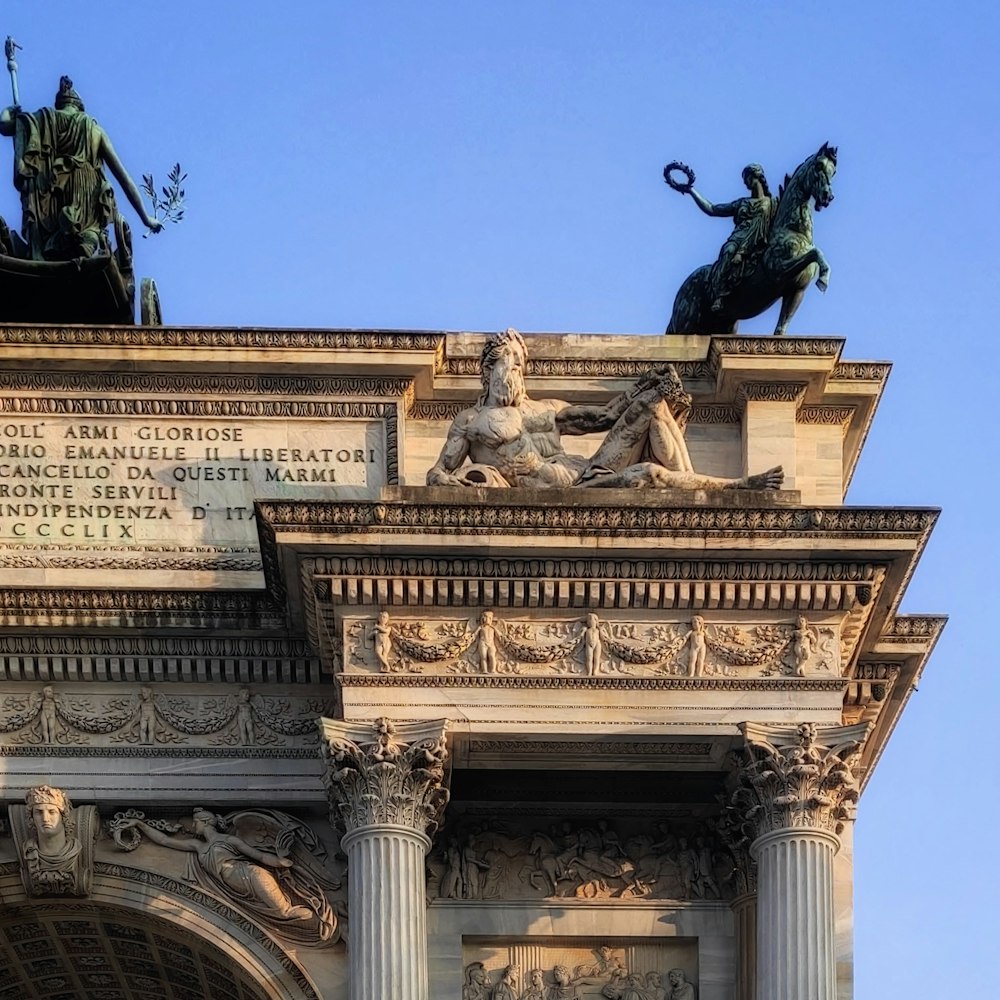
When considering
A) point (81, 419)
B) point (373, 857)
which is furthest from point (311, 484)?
point (373, 857)

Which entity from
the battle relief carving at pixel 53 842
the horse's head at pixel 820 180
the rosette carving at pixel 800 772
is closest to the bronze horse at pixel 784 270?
the horse's head at pixel 820 180

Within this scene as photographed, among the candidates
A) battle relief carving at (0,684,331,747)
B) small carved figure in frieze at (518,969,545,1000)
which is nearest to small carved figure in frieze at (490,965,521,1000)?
small carved figure in frieze at (518,969,545,1000)

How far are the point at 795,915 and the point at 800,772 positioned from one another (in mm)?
1405

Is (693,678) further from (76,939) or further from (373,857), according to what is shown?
(76,939)

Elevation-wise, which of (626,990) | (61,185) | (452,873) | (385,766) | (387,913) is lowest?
(626,990)

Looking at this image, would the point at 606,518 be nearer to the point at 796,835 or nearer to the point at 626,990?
the point at 796,835

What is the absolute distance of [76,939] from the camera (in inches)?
1501

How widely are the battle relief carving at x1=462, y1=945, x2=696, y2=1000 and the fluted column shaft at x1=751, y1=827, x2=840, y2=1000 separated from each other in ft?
6.42

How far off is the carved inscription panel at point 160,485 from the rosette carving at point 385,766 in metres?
3.48

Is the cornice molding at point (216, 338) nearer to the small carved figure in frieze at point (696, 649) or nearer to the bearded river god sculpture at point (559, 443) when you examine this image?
the bearded river god sculpture at point (559, 443)

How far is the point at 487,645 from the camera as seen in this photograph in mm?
35500

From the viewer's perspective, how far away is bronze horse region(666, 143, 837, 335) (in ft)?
133

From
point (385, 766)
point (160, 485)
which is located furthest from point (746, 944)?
point (160, 485)

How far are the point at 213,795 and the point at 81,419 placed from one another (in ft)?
16.1
